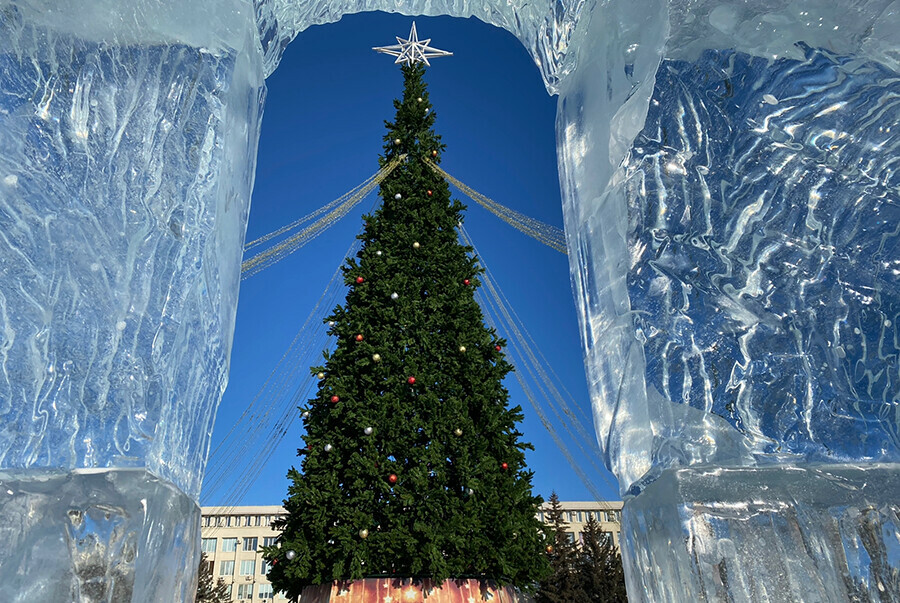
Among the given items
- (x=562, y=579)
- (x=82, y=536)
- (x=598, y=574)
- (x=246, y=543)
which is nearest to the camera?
(x=82, y=536)

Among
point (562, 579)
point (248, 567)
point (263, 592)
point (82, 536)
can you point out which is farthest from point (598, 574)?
point (263, 592)

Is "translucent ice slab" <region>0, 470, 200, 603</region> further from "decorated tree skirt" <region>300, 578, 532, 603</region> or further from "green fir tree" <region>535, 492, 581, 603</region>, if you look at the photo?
"green fir tree" <region>535, 492, 581, 603</region>

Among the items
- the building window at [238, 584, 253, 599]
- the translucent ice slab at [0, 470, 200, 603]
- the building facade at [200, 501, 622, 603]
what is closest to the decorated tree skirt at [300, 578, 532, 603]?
the translucent ice slab at [0, 470, 200, 603]

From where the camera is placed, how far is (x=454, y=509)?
4672mm

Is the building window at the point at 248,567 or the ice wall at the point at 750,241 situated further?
the building window at the point at 248,567

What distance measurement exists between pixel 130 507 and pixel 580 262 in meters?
1.12

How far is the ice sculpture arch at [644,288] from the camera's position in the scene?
101 centimetres

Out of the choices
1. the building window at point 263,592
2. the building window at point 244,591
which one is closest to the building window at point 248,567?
the building window at point 244,591

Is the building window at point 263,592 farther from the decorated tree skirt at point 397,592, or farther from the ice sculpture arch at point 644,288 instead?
the ice sculpture arch at point 644,288

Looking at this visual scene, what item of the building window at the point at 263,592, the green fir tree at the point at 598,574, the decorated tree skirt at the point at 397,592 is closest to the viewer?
the decorated tree skirt at the point at 397,592

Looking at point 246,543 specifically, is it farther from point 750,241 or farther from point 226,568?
point 750,241

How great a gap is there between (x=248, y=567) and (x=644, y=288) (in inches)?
1997

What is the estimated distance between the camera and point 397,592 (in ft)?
14.3

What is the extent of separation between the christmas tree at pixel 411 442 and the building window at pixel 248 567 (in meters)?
45.8
